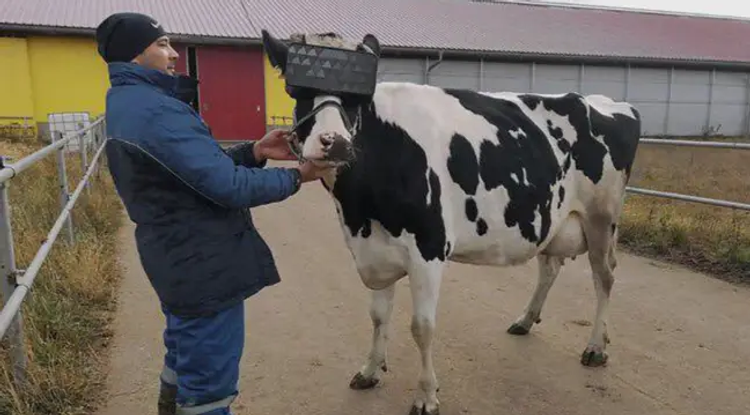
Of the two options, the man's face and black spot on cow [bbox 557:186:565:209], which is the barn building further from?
the man's face

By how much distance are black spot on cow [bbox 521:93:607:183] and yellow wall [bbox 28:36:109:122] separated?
18.1 meters

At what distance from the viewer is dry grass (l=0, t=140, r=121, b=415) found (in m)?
3.07

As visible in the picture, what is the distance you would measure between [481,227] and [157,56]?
2.04m

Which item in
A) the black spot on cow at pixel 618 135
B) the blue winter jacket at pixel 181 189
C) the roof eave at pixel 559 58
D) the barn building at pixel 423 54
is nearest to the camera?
the blue winter jacket at pixel 181 189

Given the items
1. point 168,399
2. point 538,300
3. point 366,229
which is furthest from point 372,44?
point 538,300

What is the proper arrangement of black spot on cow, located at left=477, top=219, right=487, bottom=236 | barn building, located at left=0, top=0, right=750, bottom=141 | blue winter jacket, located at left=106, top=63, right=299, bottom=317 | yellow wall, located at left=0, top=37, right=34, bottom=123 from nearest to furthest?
blue winter jacket, located at left=106, top=63, right=299, bottom=317 < black spot on cow, located at left=477, top=219, right=487, bottom=236 < yellow wall, located at left=0, top=37, right=34, bottom=123 < barn building, located at left=0, top=0, right=750, bottom=141

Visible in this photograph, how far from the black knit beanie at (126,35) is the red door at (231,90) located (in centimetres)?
1875

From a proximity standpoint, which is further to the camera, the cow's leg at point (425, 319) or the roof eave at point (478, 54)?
the roof eave at point (478, 54)

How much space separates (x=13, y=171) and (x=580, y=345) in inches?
142

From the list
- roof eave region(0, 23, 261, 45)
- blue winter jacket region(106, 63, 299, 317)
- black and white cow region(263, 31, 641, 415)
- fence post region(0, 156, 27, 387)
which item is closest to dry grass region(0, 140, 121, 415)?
fence post region(0, 156, 27, 387)

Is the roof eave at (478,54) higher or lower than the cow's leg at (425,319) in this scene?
higher

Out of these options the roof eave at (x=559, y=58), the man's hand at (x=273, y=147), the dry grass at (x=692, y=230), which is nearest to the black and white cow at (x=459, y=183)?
the man's hand at (x=273, y=147)

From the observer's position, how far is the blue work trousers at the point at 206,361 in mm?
2238

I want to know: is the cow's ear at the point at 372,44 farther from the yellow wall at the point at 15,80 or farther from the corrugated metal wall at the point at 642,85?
the yellow wall at the point at 15,80
